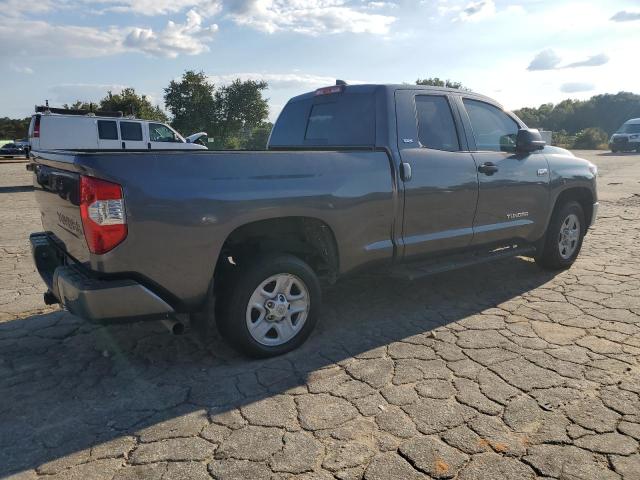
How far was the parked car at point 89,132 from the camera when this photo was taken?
14.4 meters

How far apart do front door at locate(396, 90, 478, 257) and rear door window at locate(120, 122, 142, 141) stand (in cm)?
1263

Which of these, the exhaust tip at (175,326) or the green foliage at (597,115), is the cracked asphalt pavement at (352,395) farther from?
the green foliage at (597,115)

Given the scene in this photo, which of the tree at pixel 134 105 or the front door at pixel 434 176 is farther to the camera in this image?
the tree at pixel 134 105

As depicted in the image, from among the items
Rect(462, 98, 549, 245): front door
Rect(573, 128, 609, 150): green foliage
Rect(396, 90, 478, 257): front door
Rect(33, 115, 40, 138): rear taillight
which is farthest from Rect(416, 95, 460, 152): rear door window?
Rect(573, 128, 609, 150): green foliage

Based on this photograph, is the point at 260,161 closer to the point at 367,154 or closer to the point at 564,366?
the point at 367,154

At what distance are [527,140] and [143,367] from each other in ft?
13.1

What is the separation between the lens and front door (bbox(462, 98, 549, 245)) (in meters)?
4.81

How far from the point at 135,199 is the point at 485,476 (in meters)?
2.28

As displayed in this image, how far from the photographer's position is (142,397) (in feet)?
10.3

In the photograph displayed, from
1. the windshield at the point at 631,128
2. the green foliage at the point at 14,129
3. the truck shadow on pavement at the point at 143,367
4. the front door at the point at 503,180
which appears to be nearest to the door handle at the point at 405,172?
the front door at the point at 503,180

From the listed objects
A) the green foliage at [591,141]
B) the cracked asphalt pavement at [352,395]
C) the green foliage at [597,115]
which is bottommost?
the cracked asphalt pavement at [352,395]

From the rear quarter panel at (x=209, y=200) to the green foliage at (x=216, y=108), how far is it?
118ft

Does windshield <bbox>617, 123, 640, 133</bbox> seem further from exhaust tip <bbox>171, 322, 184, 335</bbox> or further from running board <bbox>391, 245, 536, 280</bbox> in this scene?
exhaust tip <bbox>171, 322, 184, 335</bbox>

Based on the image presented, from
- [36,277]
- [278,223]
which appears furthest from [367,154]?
[36,277]
